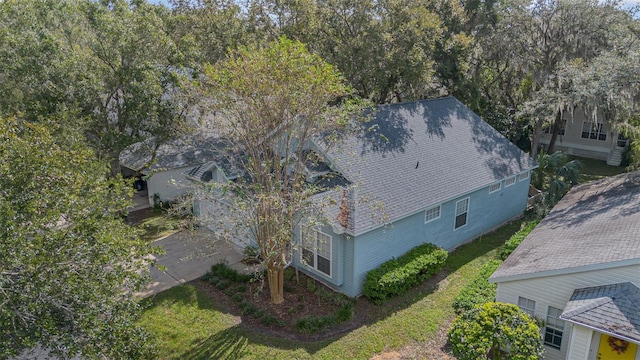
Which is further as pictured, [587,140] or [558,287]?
[587,140]

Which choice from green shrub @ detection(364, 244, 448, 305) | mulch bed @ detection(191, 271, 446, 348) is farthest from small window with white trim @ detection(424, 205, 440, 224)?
mulch bed @ detection(191, 271, 446, 348)

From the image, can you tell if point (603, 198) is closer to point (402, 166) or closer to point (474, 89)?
point (402, 166)

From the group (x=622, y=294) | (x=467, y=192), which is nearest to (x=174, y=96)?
(x=467, y=192)

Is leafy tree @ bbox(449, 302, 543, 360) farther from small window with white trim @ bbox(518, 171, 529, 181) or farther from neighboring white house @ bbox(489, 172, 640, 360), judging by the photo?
small window with white trim @ bbox(518, 171, 529, 181)

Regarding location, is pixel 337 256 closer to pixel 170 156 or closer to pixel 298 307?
pixel 298 307

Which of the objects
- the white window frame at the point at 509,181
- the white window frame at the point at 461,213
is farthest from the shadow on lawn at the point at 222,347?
the white window frame at the point at 509,181

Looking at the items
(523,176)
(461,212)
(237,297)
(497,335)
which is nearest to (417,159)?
(461,212)
